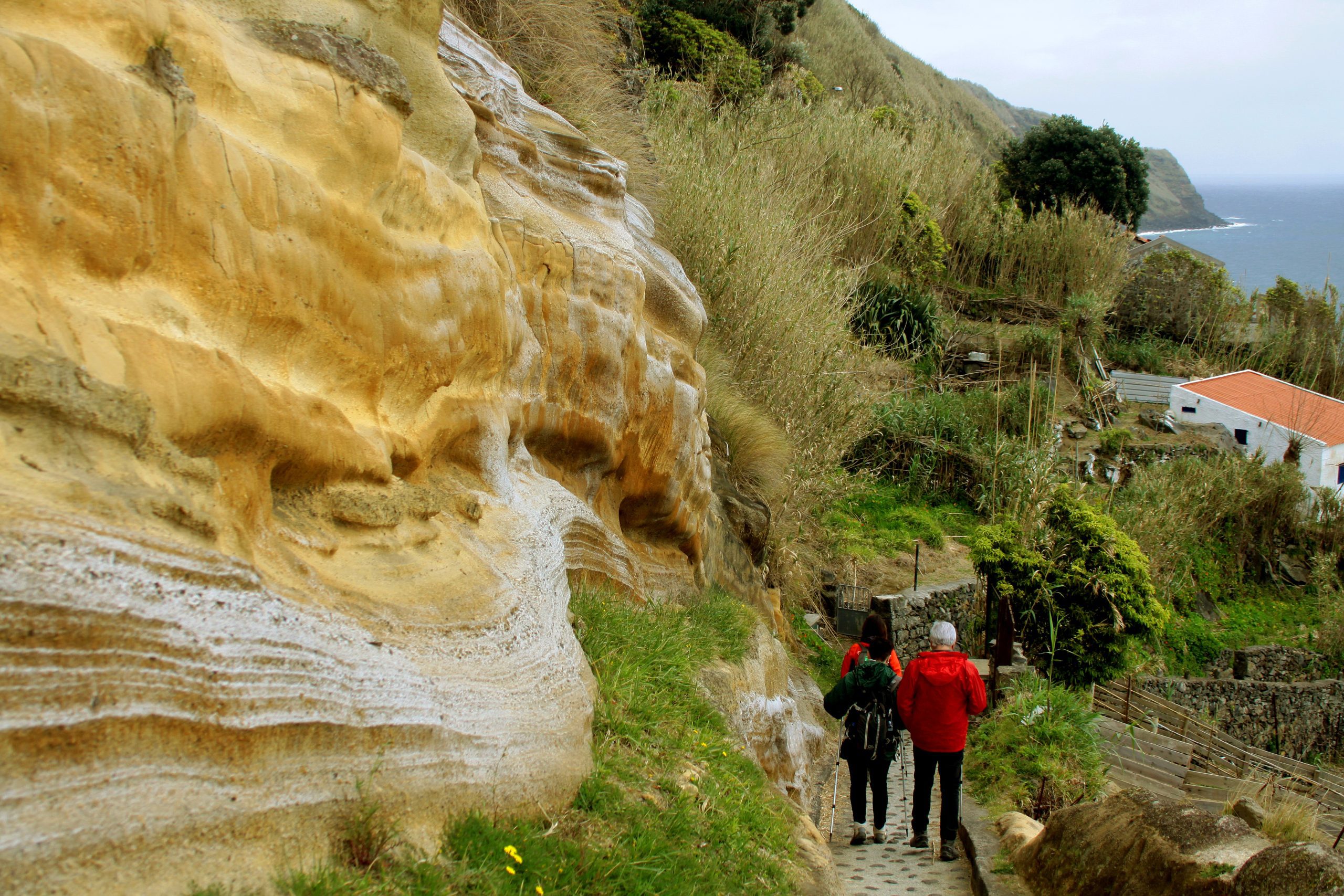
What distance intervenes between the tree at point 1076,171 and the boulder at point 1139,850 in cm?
2644

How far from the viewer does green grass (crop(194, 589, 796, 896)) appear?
2395 mm

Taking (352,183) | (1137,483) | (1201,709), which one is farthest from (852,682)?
(1137,483)

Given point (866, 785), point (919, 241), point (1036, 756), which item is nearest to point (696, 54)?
point (919, 241)

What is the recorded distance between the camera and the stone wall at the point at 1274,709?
14.2 meters

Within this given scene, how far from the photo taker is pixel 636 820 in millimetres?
3143

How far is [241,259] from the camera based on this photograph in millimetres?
2678

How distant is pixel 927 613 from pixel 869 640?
7810 mm

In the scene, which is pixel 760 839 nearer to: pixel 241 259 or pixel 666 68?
pixel 241 259

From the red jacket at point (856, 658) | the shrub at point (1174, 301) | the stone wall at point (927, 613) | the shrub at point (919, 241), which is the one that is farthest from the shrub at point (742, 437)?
the shrub at point (1174, 301)

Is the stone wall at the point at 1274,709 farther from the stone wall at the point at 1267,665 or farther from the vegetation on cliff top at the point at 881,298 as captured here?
the vegetation on cliff top at the point at 881,298

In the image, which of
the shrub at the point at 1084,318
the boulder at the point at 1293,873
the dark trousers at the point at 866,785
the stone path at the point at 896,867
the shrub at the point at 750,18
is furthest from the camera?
the shrub at the point at 1084,318

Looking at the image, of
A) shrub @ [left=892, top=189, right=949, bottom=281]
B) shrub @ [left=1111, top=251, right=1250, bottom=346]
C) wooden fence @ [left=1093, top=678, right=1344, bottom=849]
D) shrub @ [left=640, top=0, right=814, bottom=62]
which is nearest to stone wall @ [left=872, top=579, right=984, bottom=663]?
wooden fence @ [left=1093, top=678, right=1344, bottom=849]

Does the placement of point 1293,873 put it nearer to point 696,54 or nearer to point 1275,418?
point 696,54

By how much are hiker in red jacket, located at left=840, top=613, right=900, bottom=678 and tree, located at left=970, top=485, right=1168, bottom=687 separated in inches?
154
